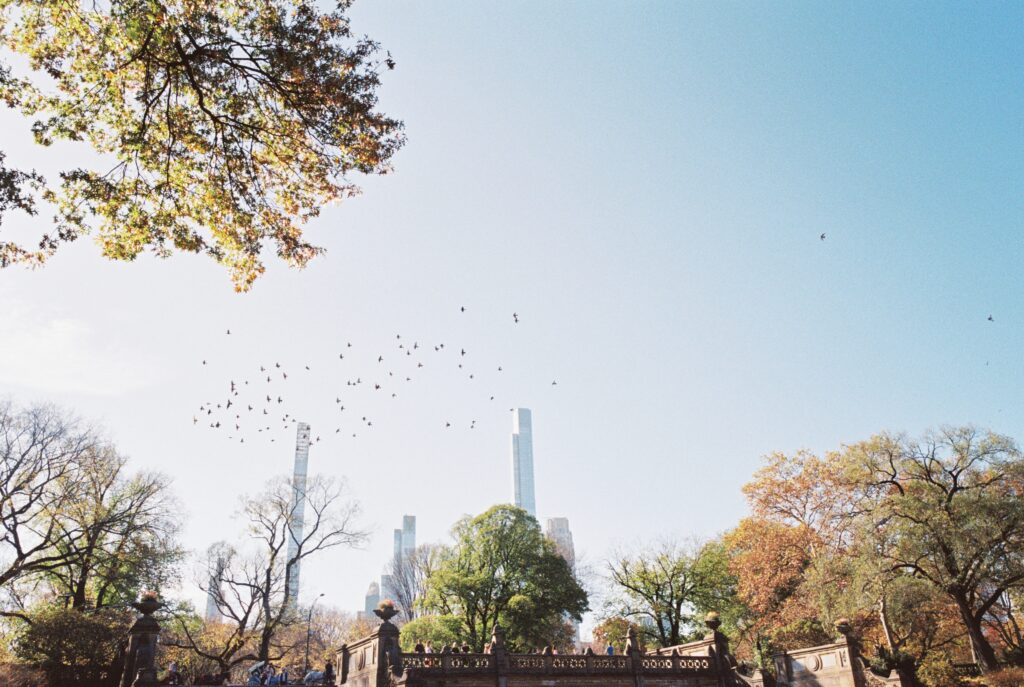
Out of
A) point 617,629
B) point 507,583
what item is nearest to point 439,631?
point 507,583

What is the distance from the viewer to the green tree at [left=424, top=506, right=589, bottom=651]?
37.5 metres

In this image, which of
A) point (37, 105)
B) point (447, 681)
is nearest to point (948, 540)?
point (447, 681)

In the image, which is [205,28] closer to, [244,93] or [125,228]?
[244,93]

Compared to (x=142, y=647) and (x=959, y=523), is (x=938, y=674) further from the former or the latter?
(x=142, y=647)

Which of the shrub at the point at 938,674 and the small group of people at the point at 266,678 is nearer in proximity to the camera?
the small group of people at the point at 266,678

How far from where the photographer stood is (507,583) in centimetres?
3922

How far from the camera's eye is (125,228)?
10.9 metres

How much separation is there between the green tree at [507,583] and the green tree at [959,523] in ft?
59.9

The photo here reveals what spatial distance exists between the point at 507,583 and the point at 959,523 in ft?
78.6

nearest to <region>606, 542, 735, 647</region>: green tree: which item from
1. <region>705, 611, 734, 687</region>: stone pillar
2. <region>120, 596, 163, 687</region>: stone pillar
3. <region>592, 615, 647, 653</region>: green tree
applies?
<region>592, 615, 647, 653</region>: green tree

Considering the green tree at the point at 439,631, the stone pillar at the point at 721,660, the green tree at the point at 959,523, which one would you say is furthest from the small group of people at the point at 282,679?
the green tree at the point at 959,523

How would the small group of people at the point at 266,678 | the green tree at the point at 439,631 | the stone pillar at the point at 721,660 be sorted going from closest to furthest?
the small group of people at the point at 266,678, the stone pillar at the point at 721,660, the green tree at the point at 439,631

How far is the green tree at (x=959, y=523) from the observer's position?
81.5 feet

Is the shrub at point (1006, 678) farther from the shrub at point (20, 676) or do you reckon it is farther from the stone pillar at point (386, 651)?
the shrub at point (20, 676)
